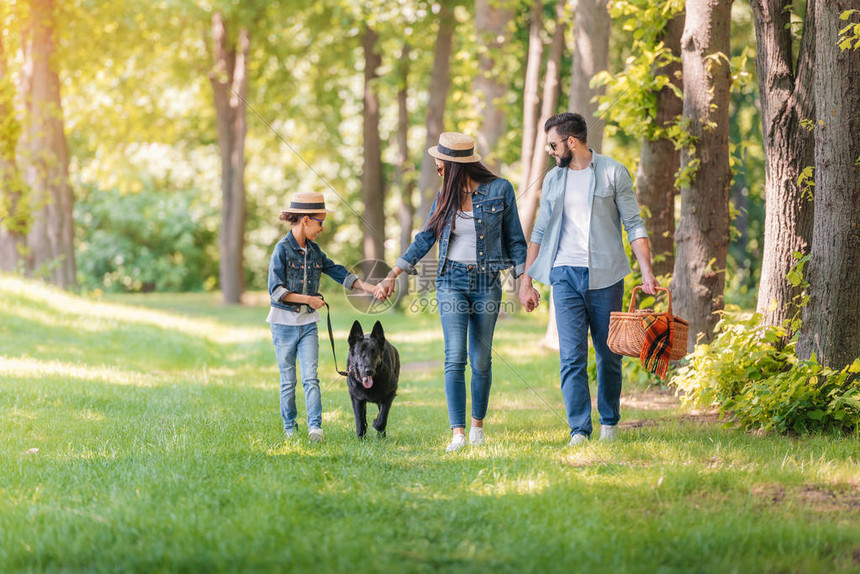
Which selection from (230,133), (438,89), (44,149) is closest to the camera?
(44,149)

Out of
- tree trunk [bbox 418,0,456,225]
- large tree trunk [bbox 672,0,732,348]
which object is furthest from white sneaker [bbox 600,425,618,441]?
tree trunk [bbox 418,0,456,225]

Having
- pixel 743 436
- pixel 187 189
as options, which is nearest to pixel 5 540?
pixel 743 436

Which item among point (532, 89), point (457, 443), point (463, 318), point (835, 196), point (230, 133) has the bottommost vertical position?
point (457, 443)

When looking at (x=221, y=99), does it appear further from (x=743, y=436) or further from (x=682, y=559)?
(x=682, y=559)

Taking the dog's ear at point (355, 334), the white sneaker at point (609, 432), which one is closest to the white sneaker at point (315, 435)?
the dog's ear at point (355, 334)

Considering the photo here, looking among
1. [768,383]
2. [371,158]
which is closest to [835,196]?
[768,383]

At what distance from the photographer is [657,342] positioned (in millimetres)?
6172

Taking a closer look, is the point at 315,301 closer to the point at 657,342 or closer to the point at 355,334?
the point at 355,334

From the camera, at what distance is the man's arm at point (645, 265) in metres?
6.17

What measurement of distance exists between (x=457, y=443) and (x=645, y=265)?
185 centimetres

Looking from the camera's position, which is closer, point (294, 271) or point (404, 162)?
point (294, 271)

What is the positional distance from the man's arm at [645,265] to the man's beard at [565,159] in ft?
2.47

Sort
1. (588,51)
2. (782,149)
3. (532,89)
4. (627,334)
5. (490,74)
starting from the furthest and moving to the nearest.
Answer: (490,74)
(532,89)
(588,51)
(782,149)
(627,334)

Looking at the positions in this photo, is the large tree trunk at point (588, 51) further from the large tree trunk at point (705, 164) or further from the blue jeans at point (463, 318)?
the blue jeans at point (463, 318)
